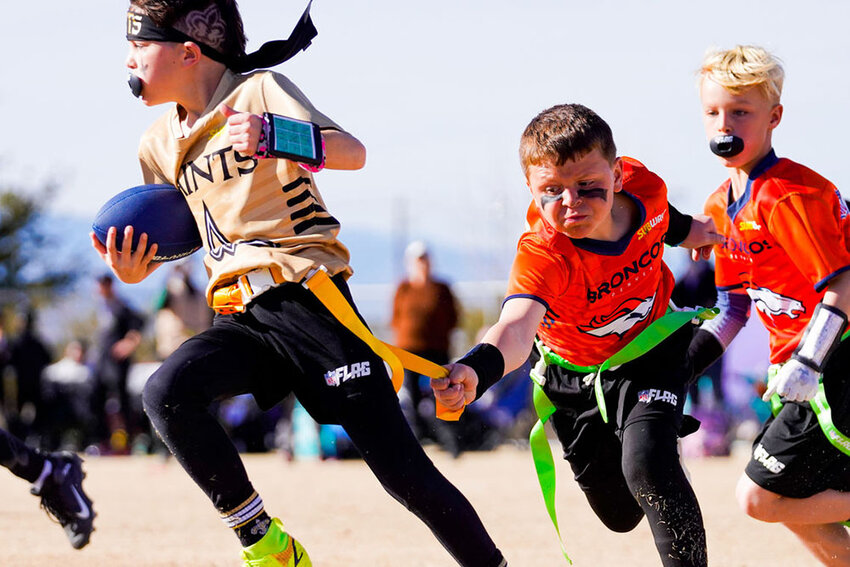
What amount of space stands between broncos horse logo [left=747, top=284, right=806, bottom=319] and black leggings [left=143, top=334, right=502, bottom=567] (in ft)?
4.79

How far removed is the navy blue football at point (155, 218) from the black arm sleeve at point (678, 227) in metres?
1.78

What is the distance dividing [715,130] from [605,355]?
97 centimetres

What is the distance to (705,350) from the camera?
16.1ft

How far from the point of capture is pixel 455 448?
12.7 metres

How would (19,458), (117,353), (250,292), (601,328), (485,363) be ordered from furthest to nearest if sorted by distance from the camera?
(117,353) < (19,458) < (601,328) < (250,292) < (485,363)

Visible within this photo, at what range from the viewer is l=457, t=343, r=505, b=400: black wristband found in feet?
11.8

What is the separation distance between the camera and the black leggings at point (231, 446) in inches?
157

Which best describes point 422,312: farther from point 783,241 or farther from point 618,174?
point 618,174

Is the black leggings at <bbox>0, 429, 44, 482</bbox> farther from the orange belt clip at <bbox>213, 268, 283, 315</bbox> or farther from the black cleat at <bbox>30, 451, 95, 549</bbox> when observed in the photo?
the orange belt clip at <bbox>213, 268, 283, 315</bbox>

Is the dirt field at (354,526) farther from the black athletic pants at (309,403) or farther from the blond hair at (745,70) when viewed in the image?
the blond hair at (745,70)

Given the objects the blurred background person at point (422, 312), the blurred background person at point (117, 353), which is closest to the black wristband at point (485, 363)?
the blurred background person at point (422, 312)

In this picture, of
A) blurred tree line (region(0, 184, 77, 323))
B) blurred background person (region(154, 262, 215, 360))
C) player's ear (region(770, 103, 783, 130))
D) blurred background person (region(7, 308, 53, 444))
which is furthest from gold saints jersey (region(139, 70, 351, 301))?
blurred tree line (region(0, 184, 77, 323))

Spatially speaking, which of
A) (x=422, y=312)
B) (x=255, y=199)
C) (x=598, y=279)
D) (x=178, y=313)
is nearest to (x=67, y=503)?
(x=255, y=199)

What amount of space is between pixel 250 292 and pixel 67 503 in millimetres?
1850
